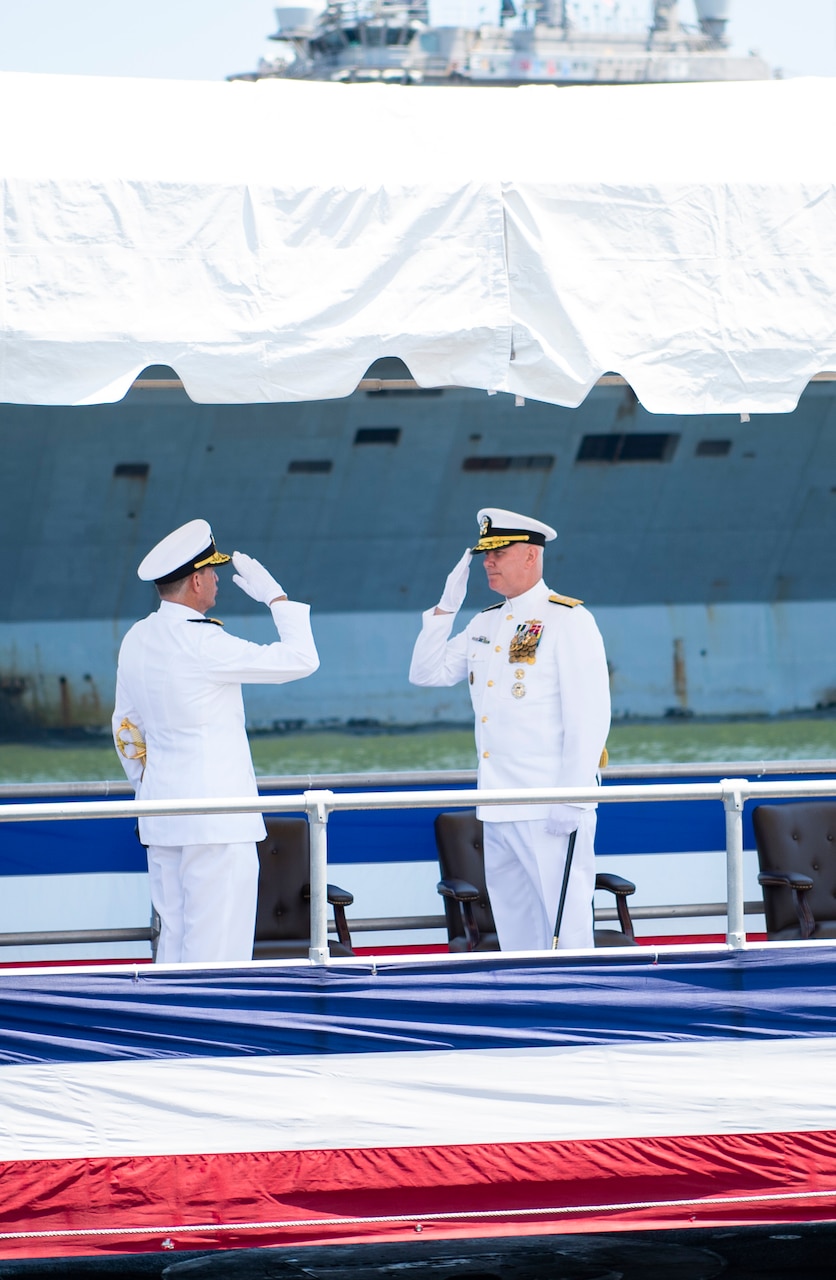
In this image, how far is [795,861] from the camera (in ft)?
16.0

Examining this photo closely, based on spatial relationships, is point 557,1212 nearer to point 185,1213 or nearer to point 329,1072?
point 329,1072

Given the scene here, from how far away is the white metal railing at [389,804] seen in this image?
331 cm

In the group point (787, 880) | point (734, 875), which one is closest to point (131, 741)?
point (734, 875)

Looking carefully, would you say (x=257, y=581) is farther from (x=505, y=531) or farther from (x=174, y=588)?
(x=505, y=531)

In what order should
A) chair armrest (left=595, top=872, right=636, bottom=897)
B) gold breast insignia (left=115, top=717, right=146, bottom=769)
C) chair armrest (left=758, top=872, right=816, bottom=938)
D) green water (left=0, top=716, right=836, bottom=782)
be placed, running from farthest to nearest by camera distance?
green water (left=0, top=716, right=836, bottom=782) → chair armrest (left=758, top=872, right=816, bottom=938) → chair armrest (left=595, top=872, right=636, bottom=897) → gold breast insignia (left=115, top=717, right=146, bottom=769)

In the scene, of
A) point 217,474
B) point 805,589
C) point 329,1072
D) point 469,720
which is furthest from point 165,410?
point 329,1072

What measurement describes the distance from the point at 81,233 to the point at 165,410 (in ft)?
66.5

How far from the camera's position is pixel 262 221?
363 centimetres

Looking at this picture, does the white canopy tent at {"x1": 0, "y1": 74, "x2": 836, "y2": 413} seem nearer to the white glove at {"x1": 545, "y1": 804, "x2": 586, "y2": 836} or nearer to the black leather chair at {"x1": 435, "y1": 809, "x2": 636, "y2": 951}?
the white glove at {"x1": 545, "y1": 804, "x2": 586, "y2": 836}

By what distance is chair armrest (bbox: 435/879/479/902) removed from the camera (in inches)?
175

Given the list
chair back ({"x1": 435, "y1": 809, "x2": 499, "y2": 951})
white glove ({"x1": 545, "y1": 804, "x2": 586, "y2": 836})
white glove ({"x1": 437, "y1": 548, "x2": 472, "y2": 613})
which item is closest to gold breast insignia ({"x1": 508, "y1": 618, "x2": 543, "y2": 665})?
white glove ({"x1": 437, "y1": 548, "x2": 472, "y2": 613})

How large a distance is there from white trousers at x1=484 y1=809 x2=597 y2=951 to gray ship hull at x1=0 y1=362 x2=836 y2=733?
19483mm

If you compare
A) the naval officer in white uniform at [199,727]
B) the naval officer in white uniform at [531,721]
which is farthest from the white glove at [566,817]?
the naval officer in white uniform at [199,727]

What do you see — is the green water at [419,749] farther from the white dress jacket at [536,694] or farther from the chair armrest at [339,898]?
the white dress jacket at [536,694]
